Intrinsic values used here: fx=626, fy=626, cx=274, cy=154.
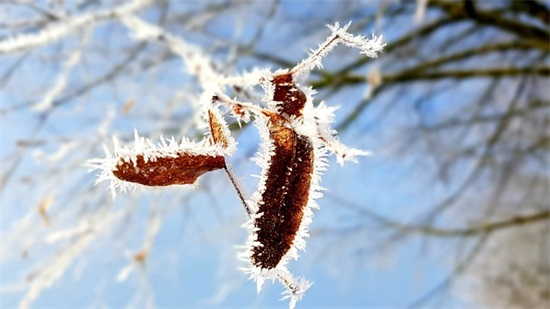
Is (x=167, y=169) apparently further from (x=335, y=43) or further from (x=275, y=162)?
(x=335, y=43)

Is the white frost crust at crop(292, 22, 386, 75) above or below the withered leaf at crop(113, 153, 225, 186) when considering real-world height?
above

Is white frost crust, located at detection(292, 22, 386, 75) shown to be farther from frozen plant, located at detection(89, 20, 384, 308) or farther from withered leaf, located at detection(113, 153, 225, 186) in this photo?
withered leaf, located at detection(113, 153, 225, 186)

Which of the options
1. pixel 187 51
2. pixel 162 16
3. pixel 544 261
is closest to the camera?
pixel 187 51

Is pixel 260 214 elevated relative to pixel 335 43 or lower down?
lower down

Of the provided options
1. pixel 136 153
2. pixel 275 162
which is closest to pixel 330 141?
pixel 275 162

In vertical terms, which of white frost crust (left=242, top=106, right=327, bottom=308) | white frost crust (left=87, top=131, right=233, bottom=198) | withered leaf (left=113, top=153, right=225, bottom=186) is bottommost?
white frost crust (left=242, top=106, right=327, bottom=308)

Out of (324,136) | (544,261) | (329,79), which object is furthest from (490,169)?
(324,136)

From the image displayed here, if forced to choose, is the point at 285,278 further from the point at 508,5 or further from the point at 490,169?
the point at 490,169

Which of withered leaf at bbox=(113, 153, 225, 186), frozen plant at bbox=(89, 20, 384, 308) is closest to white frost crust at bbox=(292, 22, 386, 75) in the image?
frozen plant at bbox=(89, 20, 384, 308)
